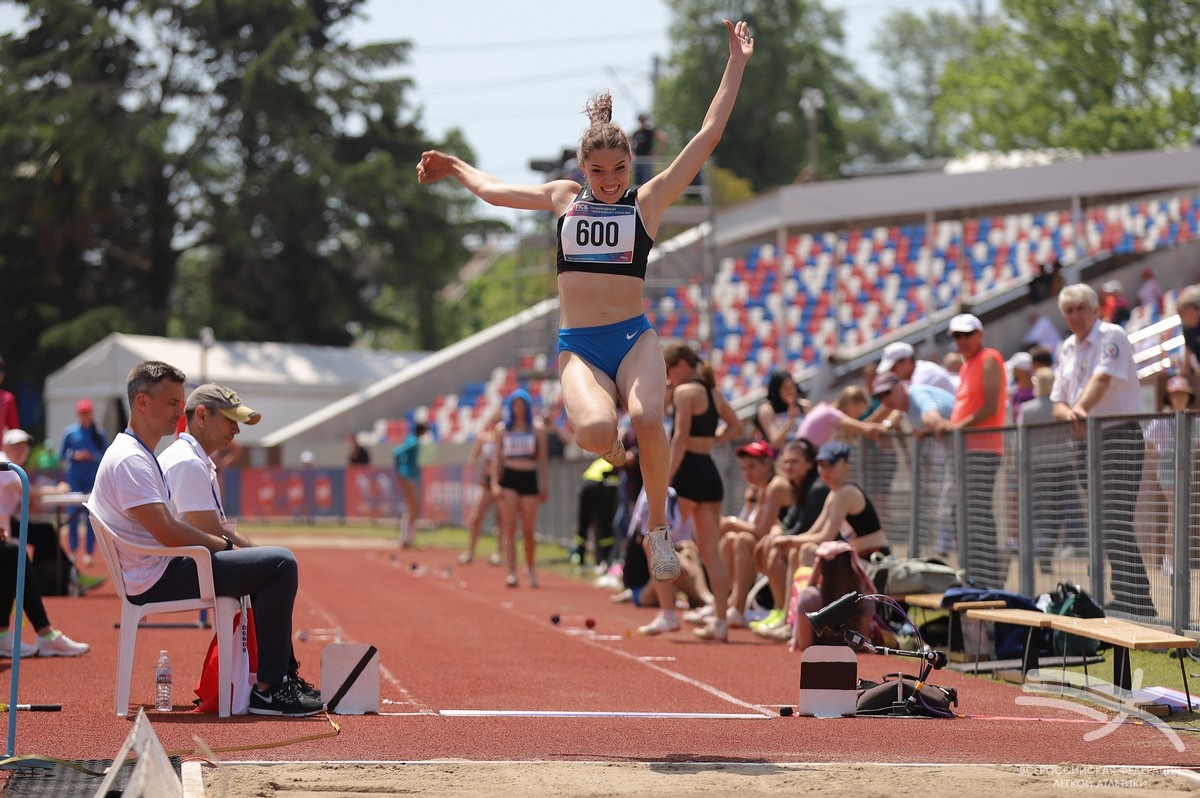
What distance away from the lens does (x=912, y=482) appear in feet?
43.4

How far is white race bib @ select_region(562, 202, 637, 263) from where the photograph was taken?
7539mm

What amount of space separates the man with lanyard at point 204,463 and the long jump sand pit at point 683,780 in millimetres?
1874

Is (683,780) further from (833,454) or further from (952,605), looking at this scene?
(833,454)

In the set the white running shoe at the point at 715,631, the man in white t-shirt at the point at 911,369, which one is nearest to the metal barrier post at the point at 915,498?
the man in white t-shirt at the point at 911,369

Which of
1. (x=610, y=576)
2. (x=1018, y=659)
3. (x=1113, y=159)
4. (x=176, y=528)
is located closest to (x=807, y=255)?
(x=1113, y=159)

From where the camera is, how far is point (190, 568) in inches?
301

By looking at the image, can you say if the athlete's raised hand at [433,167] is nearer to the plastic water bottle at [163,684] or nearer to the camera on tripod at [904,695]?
the plastic water bottle at [163,684]

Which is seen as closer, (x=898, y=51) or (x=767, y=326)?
(x=767, y=326)

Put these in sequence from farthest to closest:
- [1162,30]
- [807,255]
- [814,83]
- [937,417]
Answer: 1. [814,83]
2. [1162,30]
3. [807,255]
4. [937,417]

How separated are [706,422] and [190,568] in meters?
4.91

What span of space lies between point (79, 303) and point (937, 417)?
48354 mm

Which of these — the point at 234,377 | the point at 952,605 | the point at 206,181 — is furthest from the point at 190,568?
the point at 206,181

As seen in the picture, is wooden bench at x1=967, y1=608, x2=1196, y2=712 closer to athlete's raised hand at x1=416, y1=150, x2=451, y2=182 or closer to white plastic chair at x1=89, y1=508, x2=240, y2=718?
athlete's raised hand at x1=416, y1=150, x2=451, y2=182

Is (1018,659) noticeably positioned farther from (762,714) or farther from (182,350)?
(182,350)
